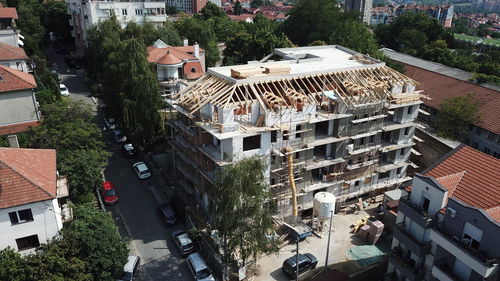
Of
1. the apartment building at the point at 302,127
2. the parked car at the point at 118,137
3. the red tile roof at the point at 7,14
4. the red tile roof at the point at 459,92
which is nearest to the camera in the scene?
the apartment building at the point at 302,127

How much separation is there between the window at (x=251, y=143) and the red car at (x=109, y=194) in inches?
629

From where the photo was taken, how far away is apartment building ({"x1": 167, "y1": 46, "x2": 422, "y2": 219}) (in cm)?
3369

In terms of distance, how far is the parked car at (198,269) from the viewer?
30641mm

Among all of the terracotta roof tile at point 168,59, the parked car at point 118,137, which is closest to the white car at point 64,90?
the parked car at point 118,137

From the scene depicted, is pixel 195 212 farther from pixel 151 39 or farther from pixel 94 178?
pixel 151 39

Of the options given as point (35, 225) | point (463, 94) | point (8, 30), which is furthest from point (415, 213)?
point (8, 30)

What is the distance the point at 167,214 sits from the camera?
37.6 m

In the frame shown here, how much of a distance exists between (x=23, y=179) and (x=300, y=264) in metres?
22.3

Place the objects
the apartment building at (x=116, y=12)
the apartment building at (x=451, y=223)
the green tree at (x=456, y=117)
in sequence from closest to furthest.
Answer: the apartment building at (x=451, y=223) → the green tree at (x=456, y=117) → the apartment building at (x=116, y=12)

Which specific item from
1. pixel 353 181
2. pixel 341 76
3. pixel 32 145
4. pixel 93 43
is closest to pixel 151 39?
pixel 93 43

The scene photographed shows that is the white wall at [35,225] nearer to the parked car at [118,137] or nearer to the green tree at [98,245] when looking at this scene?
the green tree at [98,245]

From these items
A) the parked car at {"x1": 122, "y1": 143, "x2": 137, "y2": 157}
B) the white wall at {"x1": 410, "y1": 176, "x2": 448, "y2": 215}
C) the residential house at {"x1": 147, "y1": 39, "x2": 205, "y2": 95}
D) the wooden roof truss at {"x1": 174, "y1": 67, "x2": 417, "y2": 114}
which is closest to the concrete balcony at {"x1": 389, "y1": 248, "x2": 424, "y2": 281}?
the white wall at {"x1": 410, "y1": 176, "x2": 448, "y2": 215}

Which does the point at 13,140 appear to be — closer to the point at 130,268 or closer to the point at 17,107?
the point at 17,107

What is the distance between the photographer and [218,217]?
2853 centimetres
